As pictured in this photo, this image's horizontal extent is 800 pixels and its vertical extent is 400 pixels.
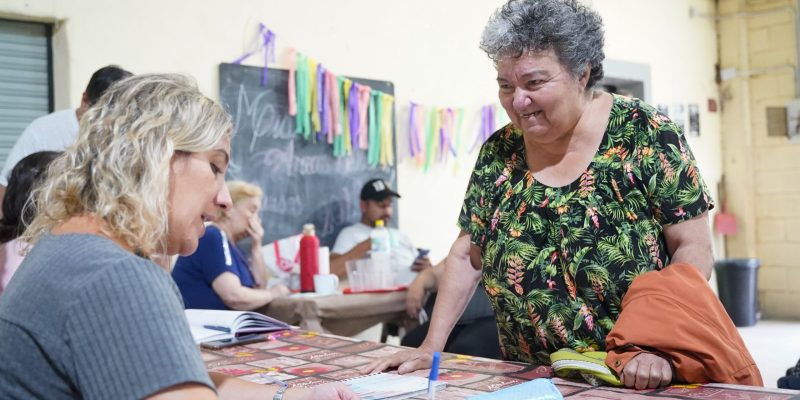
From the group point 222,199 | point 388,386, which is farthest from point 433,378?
point 222,199

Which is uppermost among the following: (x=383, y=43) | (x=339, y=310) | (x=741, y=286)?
(x=383, y=43)

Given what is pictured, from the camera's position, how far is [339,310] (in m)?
3.61

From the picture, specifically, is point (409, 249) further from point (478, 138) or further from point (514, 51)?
point (514, 51)

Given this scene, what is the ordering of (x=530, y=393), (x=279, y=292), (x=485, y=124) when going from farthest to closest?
1. (x=485, y=124)
2. (x=279, y=292)
3. (x=530, y=393)

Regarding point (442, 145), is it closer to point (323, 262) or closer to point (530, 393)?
point (323, 262)

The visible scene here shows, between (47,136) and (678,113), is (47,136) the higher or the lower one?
the lower one

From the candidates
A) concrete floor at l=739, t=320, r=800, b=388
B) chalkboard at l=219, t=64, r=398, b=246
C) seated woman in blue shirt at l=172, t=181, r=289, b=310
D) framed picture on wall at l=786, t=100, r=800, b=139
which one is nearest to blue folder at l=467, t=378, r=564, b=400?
seated woman in blue shirt at l=172, t=181, r=289, b=310

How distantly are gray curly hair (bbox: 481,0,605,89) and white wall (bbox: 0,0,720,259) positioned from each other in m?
1.65

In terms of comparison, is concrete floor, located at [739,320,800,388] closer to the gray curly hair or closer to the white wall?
the white wall

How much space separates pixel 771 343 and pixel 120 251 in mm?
6204

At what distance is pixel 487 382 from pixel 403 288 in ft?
7.61

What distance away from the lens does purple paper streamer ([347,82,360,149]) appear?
16.4 feet

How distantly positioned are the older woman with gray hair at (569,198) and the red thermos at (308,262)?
205 cm

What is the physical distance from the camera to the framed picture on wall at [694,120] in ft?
24.8
